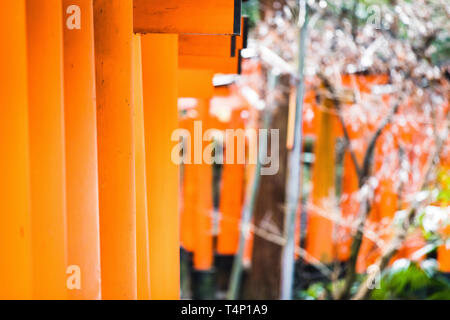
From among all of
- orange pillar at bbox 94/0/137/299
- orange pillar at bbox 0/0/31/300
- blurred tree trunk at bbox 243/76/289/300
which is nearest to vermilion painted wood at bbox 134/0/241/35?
orange pillar at bbox 94/0/137/299

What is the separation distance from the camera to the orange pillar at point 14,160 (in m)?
1.79

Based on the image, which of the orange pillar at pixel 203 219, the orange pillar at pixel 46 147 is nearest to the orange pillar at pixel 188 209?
the orange pillar at pixel 203 219

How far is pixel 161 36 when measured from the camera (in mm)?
3170

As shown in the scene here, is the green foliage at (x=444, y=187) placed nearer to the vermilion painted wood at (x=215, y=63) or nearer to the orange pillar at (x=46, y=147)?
the vermilion painted wood at (x=215, y=63)

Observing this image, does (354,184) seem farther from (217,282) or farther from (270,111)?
(217,282)

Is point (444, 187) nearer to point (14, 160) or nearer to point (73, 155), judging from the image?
point (73, 155)

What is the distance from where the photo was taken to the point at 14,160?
1822 mm

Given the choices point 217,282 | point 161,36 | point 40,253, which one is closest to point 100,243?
point 40,253

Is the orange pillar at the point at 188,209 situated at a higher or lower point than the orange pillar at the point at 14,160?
lower

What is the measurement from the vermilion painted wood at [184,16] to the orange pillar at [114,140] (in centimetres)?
62

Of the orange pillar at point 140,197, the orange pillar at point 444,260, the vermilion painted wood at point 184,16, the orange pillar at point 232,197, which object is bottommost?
the orange pillar at point 444,260

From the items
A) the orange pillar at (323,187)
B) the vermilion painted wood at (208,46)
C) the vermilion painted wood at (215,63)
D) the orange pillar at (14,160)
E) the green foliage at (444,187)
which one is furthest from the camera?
the orange pillar at (323,187)

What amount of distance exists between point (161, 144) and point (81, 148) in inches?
40.8
